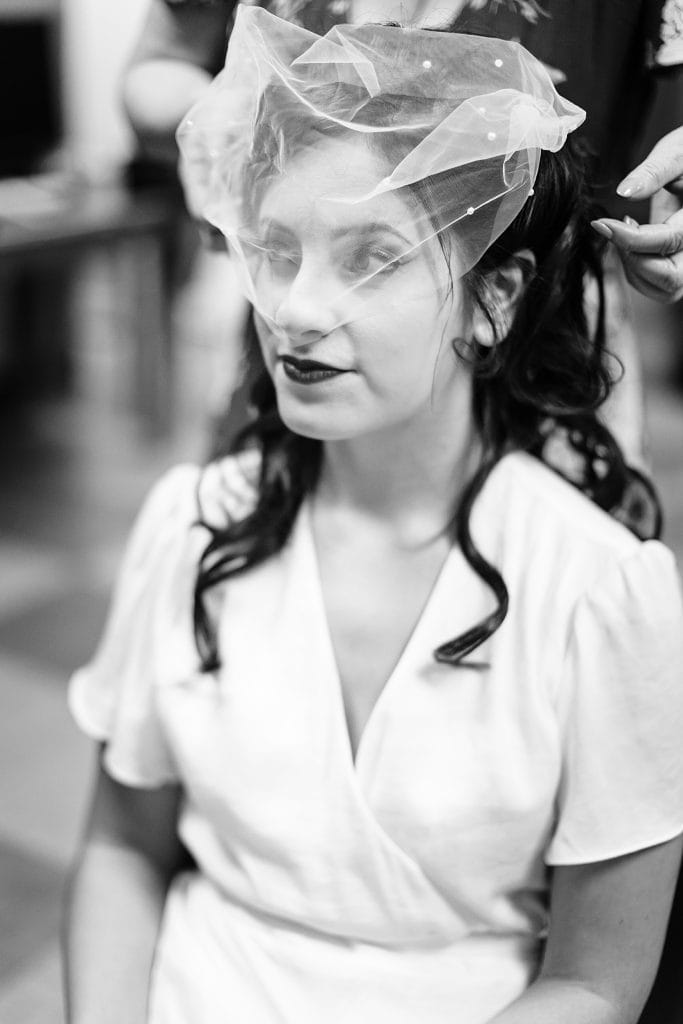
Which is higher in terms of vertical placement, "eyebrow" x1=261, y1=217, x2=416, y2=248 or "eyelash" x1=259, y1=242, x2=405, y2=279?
"eyebrow" x1=261, y1=217, x2=416, y2=248

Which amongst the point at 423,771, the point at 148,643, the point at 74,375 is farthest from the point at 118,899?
the point at 74,375

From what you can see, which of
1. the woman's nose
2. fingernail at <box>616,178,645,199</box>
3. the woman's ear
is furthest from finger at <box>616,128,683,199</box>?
the woman's nose

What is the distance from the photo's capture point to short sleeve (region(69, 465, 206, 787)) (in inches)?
41.5

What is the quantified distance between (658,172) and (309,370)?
27cm

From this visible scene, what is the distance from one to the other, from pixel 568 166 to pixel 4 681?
2006 millimetres

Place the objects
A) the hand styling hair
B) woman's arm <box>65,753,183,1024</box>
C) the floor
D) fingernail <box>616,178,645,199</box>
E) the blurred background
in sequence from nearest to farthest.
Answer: fingernail <box>616,178,645,199</box> < the hand styling hair < woman's arm <box>65,753,183,1024</box> < the floor < the blurred background

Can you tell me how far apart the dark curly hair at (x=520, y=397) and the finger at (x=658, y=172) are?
0.22ft

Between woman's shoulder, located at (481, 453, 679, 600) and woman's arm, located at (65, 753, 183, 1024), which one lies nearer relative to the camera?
woman's shoulder, located at (481, 453, 679, 600)

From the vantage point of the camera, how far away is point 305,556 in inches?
40.9

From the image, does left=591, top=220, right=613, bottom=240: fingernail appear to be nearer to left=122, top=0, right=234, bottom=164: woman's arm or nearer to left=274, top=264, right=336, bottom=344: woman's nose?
left=274, top=264, right=336, bottom=344: woman's nose

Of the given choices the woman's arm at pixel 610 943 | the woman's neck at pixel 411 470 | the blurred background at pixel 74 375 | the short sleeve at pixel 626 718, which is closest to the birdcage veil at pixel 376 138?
the woman's neck at pixel 411 470

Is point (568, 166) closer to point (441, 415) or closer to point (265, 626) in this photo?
point (441, 415)

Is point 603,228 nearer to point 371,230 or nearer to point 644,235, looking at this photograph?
point 644,235

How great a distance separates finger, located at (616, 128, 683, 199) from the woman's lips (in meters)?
0.23
